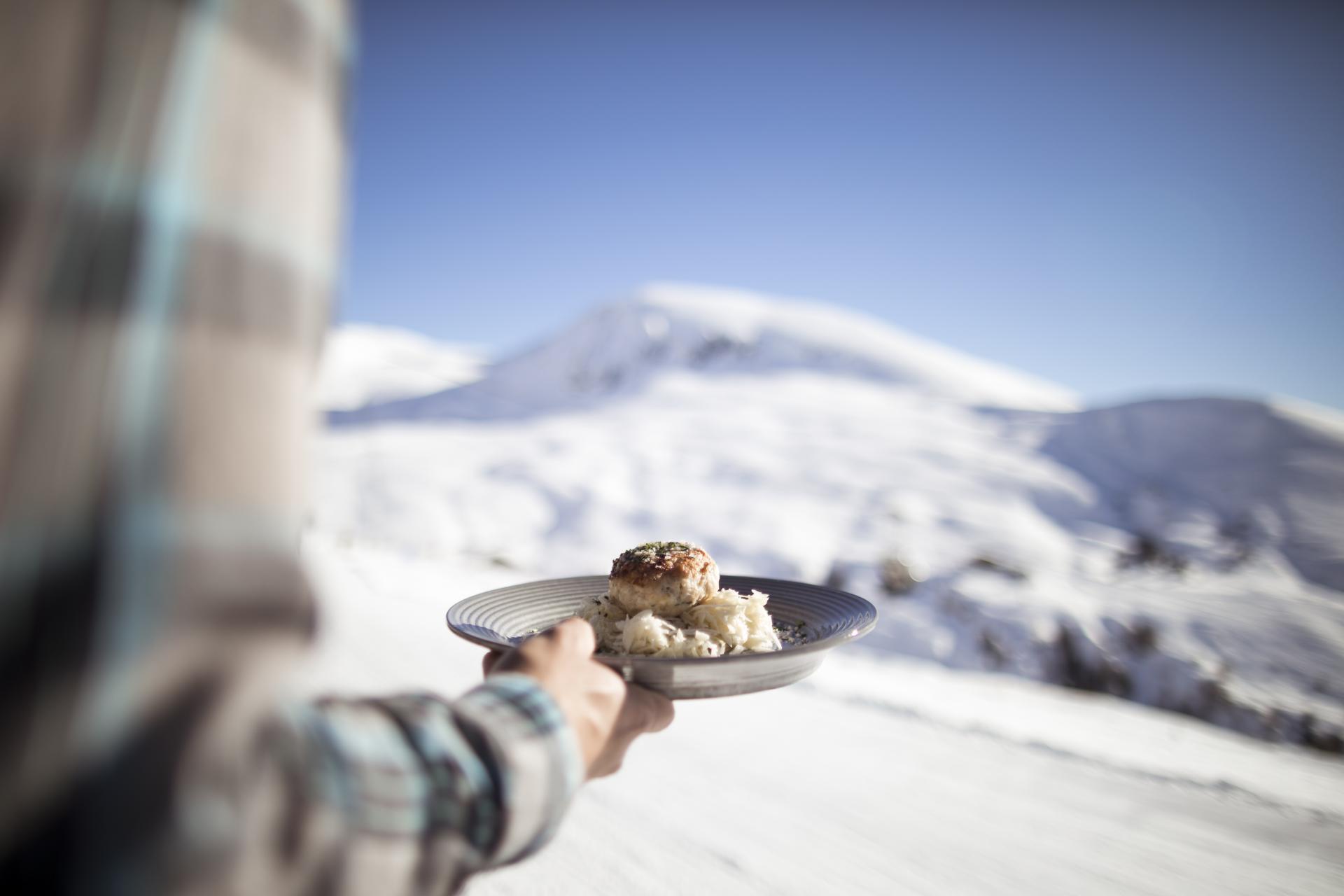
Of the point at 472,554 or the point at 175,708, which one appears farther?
the point at 472,554

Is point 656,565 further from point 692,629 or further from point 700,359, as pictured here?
point 700,359

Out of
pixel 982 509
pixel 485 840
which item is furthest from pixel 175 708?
pixel 982 509

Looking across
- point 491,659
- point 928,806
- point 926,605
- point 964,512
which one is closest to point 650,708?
point 491,659

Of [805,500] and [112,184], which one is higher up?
[112,184]

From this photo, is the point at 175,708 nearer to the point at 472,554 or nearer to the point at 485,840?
the point at 485,840

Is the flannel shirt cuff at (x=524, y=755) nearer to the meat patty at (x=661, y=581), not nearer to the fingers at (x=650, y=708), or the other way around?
the fingers at (x=650, y=708)

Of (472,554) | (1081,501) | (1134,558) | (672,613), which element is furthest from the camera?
(1081,501)
